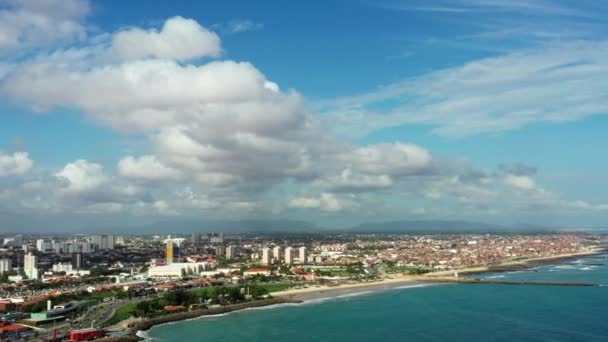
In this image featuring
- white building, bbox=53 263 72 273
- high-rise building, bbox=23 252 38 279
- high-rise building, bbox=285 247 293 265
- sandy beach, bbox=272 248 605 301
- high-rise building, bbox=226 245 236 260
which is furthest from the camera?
high-rise building, bbox=226 245 236 260

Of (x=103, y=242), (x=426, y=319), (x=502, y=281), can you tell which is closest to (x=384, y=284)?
(x=502, y=281)

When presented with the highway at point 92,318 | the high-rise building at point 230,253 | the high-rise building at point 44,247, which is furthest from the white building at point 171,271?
the high-rise building at point 44,247

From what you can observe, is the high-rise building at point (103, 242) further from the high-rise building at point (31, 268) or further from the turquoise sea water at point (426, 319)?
the turquoise sea water at point (426, 319)

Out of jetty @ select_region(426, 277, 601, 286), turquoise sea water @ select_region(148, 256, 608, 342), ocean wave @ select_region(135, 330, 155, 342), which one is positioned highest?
jetty @ select_region(426, 277, 601, 286)

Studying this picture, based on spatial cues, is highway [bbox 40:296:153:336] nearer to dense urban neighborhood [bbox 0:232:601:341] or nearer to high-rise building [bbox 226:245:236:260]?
dense urban neighborhood [bbox 0:232:601:341]

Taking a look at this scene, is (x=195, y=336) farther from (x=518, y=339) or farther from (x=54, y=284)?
(x=54, y=284)

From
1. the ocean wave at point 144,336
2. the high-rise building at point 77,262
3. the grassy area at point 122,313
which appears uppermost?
the high-rise building at point 77,262

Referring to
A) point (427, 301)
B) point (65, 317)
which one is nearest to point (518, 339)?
point (427, 301)

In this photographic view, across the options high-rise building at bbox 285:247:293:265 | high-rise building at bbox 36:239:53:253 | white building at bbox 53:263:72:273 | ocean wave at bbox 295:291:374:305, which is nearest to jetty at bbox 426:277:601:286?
ocean wave at bbox 295:291:374:305
